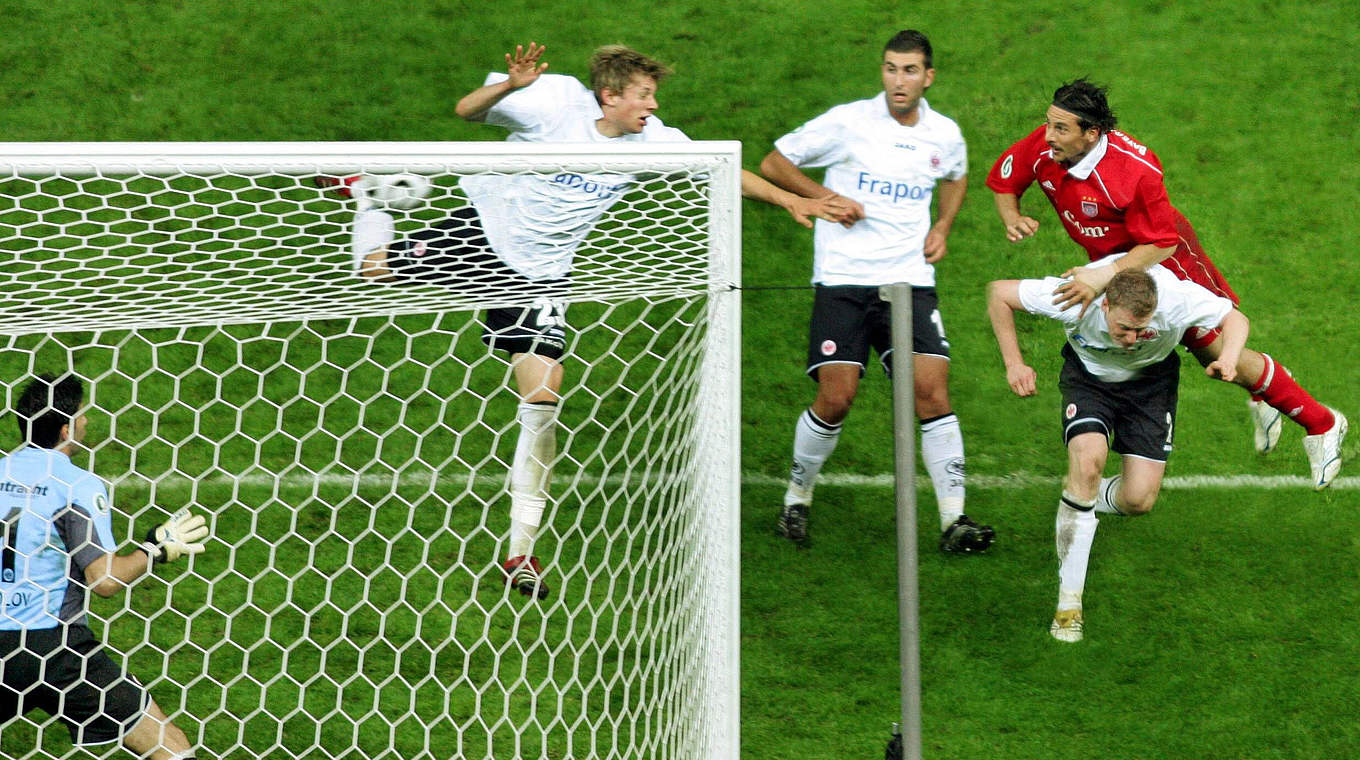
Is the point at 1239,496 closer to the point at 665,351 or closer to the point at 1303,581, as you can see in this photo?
the point at 1303,581


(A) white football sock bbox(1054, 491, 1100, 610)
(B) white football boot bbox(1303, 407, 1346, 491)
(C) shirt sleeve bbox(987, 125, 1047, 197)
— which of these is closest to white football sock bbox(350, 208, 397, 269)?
(C) shirt sleeve bbox(987, 125, 1047, 197)

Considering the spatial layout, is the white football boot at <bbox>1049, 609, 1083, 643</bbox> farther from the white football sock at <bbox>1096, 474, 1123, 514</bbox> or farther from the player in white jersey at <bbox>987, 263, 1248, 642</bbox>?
the white football sock at <bbox>1096, 474, 1123, 514</bbox>

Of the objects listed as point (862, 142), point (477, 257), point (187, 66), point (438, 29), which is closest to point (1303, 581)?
point (862, 142)

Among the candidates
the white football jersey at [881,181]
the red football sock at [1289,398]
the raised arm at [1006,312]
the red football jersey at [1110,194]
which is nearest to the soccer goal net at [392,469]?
the white football jersey at [881,181]

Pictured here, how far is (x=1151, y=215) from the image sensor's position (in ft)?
16.4

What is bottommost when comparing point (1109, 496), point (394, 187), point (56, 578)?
point (1109, 496)

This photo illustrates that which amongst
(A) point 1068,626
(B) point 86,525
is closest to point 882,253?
(A) point 1068,626

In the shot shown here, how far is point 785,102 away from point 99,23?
3493mm

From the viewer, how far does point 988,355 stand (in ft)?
21.1

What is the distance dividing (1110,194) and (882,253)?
2.77 ft

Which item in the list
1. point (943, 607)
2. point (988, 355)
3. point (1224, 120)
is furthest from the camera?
point (1224, 120)

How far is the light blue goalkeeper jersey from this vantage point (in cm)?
396

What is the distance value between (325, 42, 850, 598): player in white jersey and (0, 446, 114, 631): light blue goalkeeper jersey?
3.22ft

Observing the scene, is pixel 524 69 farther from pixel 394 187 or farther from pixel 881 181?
pixel 881 181
